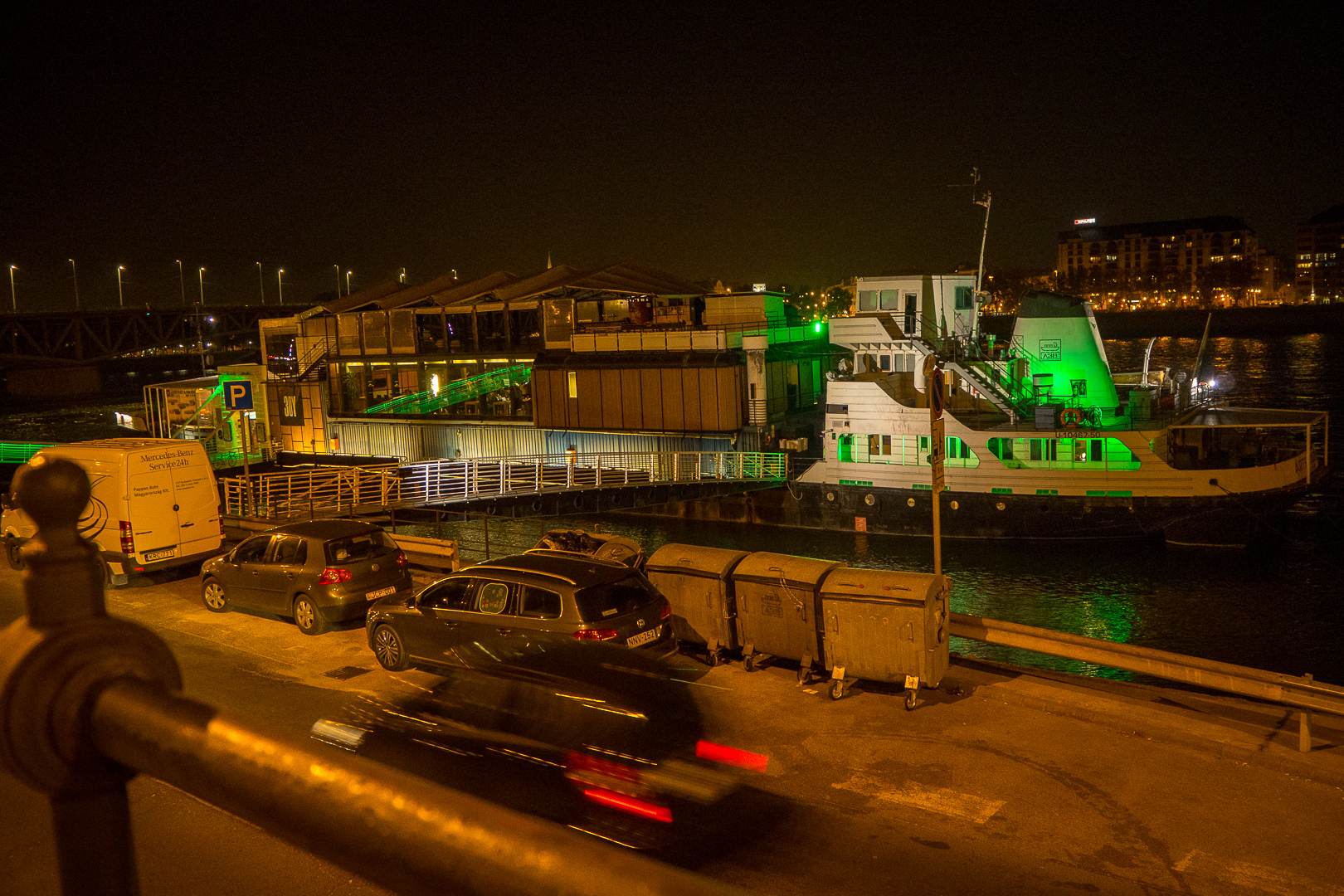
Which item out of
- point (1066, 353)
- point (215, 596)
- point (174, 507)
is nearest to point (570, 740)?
point (215, 596)

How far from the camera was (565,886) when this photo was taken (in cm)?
87

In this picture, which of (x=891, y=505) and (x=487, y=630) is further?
(x=891, y=505)

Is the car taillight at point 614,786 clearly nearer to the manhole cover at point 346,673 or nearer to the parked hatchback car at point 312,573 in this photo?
the manhole cover at point 346,673

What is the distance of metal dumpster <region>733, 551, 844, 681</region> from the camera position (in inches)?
418

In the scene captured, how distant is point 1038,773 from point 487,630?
226 inches

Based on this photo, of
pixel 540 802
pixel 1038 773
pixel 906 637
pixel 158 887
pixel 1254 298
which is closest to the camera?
pixel 158 887

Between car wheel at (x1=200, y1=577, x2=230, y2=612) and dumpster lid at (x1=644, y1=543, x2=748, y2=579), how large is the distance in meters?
6.98

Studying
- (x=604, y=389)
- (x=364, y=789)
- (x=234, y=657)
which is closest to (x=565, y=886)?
(x=364, y=789)

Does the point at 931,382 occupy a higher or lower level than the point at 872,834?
higher

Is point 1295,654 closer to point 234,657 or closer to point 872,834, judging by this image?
point 872,834

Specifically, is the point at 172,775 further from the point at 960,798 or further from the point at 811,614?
the point at 811,614

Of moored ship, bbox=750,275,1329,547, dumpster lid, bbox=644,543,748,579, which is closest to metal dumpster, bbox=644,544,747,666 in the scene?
dumpster lid, bbox=644,543,748,579

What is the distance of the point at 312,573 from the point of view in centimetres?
1320

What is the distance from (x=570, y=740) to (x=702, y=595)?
4.37 m
